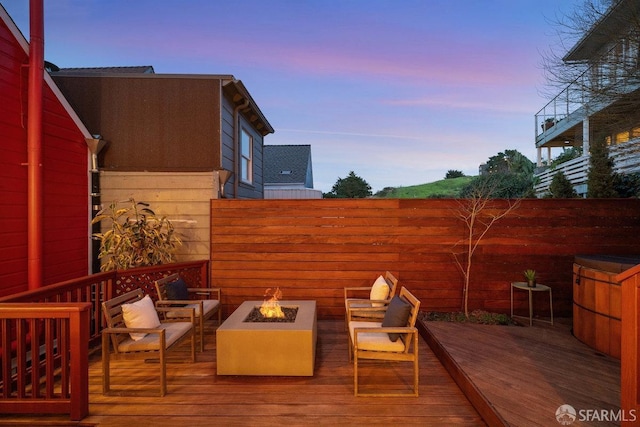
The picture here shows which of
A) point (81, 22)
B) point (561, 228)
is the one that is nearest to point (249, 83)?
point (81, 22)

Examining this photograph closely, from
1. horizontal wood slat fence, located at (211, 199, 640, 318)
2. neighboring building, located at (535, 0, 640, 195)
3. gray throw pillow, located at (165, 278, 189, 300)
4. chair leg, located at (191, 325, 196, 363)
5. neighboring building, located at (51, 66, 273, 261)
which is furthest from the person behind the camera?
neighboring building, located at (51, 66, 273, 261)

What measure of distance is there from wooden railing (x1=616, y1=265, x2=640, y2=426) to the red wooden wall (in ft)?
19.8

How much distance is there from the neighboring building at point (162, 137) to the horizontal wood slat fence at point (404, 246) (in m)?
0.62

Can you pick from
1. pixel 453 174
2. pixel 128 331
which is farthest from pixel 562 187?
pixel 453 174

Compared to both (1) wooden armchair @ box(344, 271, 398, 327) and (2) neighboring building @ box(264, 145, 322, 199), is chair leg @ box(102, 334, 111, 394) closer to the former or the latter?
(1) wooden armchair @ box(344, 271, 398, 327)

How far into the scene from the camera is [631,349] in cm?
206

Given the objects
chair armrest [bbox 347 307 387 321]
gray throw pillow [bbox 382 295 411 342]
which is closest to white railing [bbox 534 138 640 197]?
chair armrest [bbox 347 307 387 321]

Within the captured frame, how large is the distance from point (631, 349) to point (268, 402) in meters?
2.66

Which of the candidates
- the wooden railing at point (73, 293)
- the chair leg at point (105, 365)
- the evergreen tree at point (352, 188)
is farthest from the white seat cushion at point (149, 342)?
the evergreen tree at point (352, 188)

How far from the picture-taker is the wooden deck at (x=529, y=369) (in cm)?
264

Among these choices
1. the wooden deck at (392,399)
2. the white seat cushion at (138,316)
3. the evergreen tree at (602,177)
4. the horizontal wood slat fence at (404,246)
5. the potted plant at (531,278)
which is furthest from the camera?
the evergreen tree at (602,177)

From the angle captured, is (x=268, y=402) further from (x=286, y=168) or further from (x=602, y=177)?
(x=286, y=168)

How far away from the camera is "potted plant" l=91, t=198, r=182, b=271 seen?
197 inches

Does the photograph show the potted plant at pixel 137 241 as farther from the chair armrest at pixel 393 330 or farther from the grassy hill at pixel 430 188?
the grassy hill at pixel 430 188
